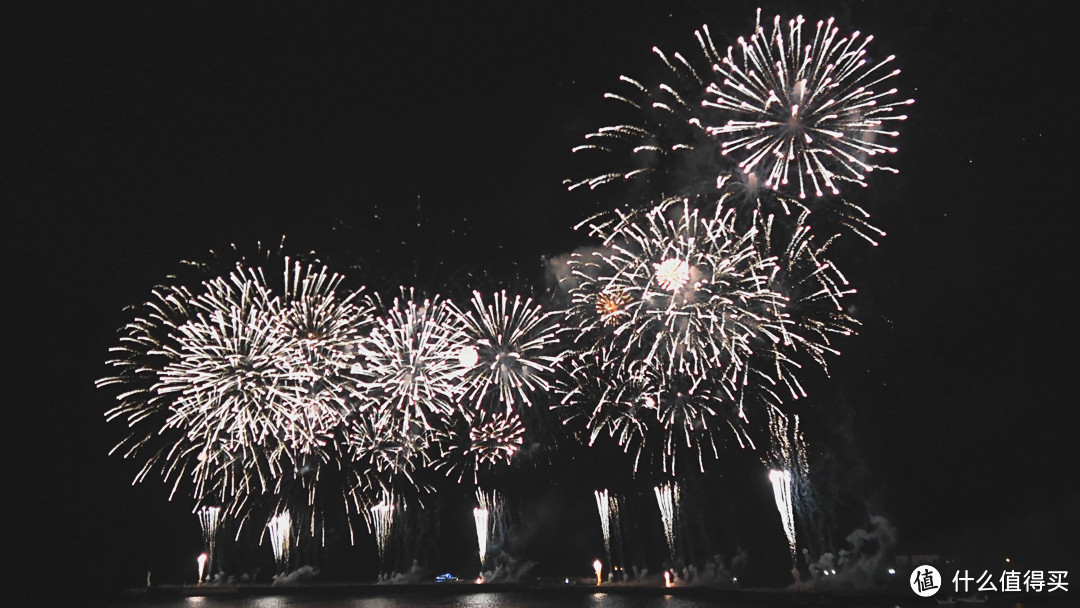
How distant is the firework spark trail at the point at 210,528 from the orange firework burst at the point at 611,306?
143 feet

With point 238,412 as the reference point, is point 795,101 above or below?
above

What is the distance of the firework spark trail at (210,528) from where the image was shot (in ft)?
182

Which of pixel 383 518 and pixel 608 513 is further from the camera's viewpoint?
pixel 383 518

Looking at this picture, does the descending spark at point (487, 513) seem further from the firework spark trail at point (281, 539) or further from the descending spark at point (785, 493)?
the descending spark at point (785, 493)

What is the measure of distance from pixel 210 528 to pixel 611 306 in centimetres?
4605

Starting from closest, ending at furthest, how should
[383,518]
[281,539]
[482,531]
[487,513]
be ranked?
1. [487,513]
2. [482,531]
3. [383,518]
4. [281,539]

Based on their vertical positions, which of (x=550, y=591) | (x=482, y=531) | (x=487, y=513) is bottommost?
(x=550, y=591)

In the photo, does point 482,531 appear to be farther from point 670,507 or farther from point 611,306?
point 611,306

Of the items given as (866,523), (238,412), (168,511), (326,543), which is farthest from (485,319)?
(326,543)

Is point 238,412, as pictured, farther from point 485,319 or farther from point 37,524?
point 37,524

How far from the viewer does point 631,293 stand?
20.2 metres

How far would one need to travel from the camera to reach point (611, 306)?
20.9 m

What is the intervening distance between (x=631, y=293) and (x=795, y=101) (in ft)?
21.2

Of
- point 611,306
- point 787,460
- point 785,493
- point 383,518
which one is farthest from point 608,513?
point 611,306
